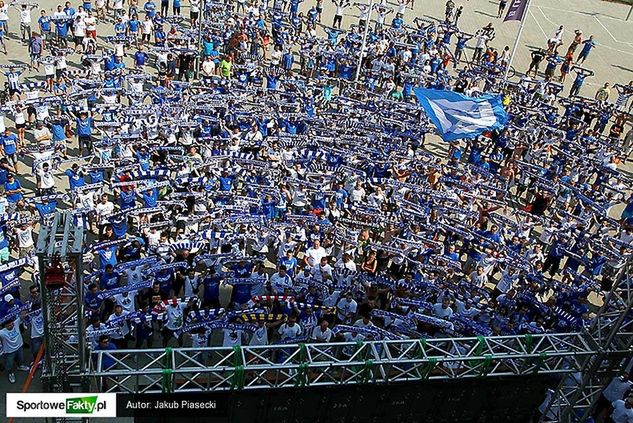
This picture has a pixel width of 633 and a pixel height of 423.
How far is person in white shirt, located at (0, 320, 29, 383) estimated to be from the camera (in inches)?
559

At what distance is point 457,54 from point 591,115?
9144 millimetres

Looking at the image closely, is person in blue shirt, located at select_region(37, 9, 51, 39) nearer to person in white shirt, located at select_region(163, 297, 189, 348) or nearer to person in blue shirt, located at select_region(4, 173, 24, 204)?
person in blue shirt, located at select_region(4, 173, 24, 204)

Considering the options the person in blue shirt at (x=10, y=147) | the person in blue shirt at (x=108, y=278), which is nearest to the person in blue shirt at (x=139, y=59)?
the person in blue shirt at (x=10, y=147)

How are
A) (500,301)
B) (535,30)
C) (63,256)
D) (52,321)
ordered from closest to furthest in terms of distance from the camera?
(63,256), (52,321), (500,301), (535,30)

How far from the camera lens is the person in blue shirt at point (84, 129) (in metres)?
22.6

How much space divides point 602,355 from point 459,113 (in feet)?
37.9

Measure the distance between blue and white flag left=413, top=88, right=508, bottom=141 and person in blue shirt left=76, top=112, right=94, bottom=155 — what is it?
39.0 feet

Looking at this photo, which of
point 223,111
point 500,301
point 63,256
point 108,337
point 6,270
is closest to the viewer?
point 63,256

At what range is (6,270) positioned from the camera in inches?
615

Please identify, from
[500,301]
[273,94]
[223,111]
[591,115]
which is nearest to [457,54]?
[591,115]

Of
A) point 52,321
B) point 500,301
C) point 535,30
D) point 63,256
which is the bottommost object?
point 500,301

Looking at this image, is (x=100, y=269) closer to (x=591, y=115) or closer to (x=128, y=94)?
(x=128, y=94)

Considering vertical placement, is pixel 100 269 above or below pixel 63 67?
below

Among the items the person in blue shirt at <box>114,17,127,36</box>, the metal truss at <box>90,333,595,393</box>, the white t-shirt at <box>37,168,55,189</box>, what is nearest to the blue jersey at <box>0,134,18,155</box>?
the white t-shirt at <box>37,168,55,189</box>
